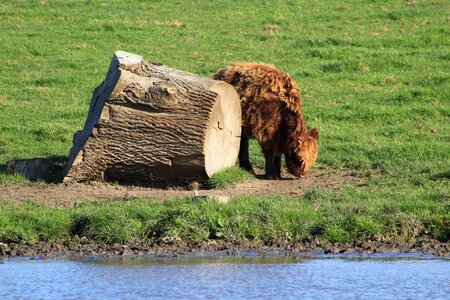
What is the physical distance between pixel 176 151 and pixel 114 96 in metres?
1.00

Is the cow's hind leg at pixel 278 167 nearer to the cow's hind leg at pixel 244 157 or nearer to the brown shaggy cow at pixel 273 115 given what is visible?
the brown shaggy cow at pixel 273 115

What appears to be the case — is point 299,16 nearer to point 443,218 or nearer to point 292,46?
point 292,46

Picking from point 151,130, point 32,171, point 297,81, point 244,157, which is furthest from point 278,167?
point 297,81

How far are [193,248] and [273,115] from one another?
11.4ft

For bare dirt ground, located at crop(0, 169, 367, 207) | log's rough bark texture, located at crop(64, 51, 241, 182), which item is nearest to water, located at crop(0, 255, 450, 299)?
bare dirt ground, located at crop(0, 169, 367, 207)

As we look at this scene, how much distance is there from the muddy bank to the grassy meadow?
0.40ft

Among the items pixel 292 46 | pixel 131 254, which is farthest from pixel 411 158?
pixel 292 46

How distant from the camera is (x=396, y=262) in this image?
9664 mm

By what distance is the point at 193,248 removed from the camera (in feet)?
33.4

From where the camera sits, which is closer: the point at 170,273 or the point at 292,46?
the point at 170,273

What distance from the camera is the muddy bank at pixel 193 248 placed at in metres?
10.1

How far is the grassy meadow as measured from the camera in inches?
414

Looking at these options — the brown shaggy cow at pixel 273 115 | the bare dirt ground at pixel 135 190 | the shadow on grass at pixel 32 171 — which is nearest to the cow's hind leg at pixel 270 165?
the brown shaggy cow at pixel 273 115

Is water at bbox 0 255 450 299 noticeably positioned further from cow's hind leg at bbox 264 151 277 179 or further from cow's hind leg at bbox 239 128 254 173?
cow's hind leg at bbox 239 128 254 173
